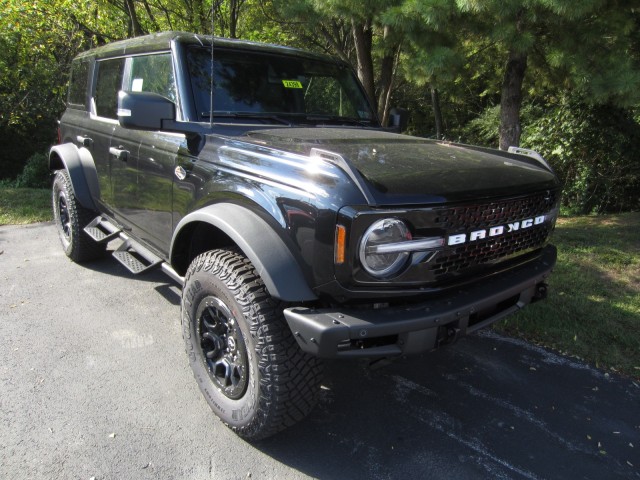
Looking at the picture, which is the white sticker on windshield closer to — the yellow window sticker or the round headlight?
the yellow window sticker

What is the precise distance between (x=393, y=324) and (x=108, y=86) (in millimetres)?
3383

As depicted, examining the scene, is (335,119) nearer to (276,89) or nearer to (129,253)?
(276,89)

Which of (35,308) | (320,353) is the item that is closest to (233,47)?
(320,353)

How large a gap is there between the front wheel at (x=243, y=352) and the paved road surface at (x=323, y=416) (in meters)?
0.20

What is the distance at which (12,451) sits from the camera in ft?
7.52

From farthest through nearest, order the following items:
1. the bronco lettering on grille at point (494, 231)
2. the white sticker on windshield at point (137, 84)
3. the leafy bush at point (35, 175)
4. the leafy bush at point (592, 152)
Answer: the leafy bush at point (35, 175) < the leafy bush at point (592, 152) < the white sticker on windshield at point (137, 84) < the bronco lettering on grille at point (494, 231)

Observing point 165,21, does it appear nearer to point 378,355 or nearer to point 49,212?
point 49,212

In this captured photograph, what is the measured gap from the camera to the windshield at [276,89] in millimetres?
3039

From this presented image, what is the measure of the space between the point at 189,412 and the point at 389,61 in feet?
21.5

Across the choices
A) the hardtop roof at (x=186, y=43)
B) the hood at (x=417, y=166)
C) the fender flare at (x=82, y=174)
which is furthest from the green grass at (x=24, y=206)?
the hood at (x=417, y=166)

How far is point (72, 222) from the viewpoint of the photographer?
446 cm

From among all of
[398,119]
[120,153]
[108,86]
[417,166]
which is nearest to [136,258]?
[120,153]

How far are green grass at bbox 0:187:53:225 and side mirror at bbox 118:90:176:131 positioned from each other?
16.2 ft

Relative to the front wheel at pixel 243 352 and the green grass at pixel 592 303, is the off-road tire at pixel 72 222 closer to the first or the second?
the green grass at pixel 592 303
